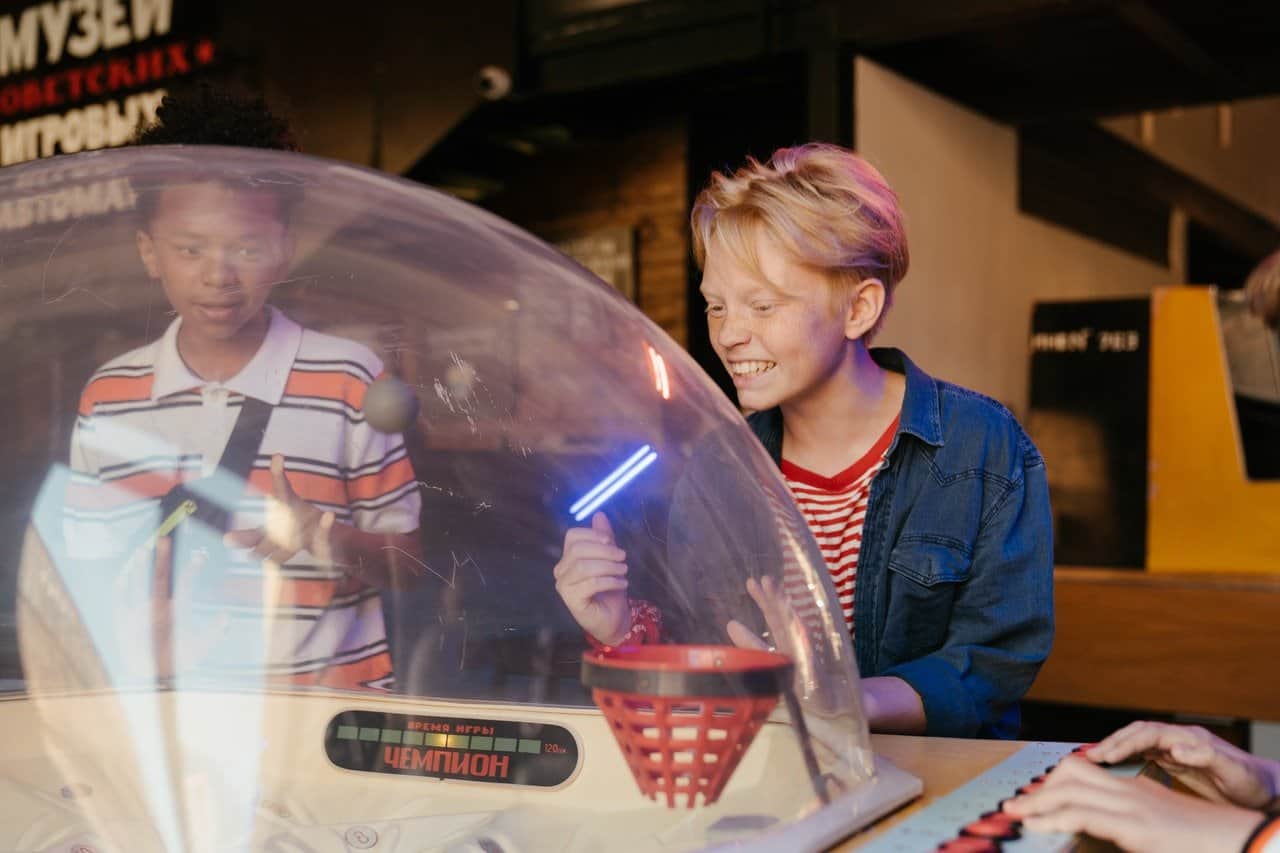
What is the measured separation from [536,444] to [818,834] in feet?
0.96

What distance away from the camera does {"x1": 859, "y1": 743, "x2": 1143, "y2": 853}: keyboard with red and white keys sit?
25.5 inches

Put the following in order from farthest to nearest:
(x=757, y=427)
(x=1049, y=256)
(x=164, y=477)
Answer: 1. (x=1049, y=256)
2. (x=757, y=427)
3. (x=164, y=477)

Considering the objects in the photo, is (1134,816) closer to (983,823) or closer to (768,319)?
(983,823)

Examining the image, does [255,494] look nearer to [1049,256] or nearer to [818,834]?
[818,834]

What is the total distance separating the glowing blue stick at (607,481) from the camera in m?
0.80

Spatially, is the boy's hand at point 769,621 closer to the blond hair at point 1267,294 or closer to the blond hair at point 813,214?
the blond hair at point 813,214

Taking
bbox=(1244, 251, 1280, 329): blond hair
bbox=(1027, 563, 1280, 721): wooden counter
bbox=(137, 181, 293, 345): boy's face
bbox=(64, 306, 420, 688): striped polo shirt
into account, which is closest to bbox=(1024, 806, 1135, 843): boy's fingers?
bbox=(64, 306, 420, 688): striped polo shirt

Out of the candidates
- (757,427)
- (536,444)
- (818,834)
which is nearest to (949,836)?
(818,834)

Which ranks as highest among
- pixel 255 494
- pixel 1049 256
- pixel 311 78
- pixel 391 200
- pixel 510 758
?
pixel 311 78

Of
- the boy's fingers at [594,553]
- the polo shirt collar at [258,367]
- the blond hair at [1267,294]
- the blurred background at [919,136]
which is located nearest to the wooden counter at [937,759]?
the boy's fingers at [594,553]

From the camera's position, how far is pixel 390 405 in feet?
2.68

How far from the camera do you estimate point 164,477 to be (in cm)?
78

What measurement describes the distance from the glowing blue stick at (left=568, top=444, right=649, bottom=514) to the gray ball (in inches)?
4.7

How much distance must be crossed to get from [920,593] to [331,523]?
600 millimetres
